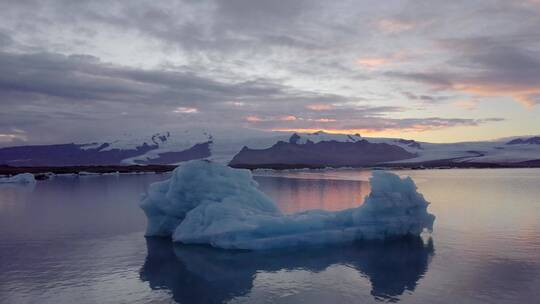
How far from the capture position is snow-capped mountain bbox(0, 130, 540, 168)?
114 m

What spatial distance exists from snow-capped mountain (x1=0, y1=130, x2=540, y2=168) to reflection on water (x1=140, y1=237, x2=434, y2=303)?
92774 mm

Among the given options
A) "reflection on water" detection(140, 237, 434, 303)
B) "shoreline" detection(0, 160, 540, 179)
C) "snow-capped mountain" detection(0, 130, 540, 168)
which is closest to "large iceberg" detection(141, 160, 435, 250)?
"reflection on water" detection(140, 237, 434, 303)

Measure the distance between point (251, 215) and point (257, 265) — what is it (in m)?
2.35

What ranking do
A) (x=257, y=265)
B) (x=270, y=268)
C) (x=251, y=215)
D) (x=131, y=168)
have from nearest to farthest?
(x=270, y=268) < (x=257, y=265) < (x=251, y=215) < (x=131, y=168)

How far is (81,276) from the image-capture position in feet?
30.8

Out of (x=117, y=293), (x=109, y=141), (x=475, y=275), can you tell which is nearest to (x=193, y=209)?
(x=117, y=293)

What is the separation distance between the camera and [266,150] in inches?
5699

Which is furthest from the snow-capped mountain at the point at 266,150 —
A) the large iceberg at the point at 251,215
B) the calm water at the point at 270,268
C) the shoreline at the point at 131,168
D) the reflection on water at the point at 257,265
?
the reflection on water at the point at 257,265

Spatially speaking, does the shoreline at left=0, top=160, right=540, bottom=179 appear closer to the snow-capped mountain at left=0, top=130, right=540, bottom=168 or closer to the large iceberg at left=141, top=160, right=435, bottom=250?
the snow-capped mountain at left=0, top=130, right=540, bottom=168

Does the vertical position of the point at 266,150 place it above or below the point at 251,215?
above

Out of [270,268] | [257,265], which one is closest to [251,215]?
[257,265]

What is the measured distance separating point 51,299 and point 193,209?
5456mm

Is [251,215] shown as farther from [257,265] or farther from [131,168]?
[131,168]

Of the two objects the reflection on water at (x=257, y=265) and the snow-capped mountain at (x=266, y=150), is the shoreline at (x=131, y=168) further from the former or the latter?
the reflection on water at (x=257, y=265)
